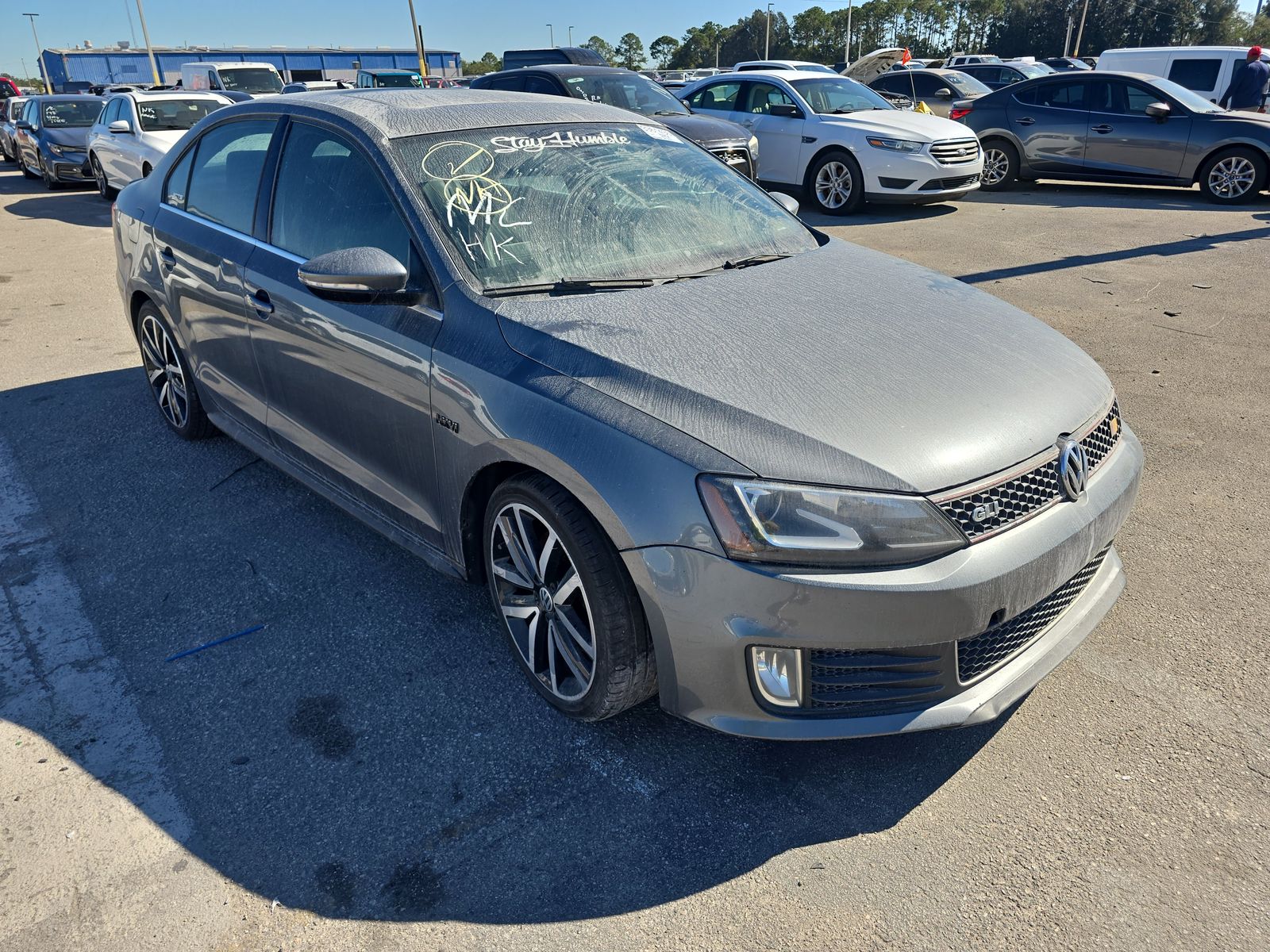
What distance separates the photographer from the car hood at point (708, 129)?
10602 mm

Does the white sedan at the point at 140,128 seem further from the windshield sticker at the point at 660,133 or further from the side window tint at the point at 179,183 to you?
the windshield sticker at the point at 660,133

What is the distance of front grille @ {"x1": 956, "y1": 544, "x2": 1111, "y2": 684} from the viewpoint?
2391 mm

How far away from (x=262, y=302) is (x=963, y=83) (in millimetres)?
18016

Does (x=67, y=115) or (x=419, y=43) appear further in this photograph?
(x=419, y=43)

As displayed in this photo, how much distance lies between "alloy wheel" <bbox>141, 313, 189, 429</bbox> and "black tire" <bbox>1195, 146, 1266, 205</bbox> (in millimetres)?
11720

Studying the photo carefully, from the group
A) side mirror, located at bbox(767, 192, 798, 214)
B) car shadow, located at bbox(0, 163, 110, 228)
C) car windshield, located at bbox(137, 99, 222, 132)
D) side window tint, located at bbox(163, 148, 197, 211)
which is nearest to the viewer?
side mirror, located at bbox(767, 192, 798, 214)

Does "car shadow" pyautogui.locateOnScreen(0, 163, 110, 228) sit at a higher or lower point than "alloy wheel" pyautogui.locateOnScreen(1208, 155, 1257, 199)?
lower

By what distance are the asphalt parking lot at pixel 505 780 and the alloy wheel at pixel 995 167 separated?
32.4 ft

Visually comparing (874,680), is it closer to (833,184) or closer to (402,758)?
(402,758)

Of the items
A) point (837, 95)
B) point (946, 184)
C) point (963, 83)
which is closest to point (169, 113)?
point (837, 95)

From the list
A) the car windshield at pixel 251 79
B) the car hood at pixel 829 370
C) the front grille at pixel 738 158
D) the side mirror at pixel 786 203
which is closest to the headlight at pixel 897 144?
the front grille at pixel 738 158

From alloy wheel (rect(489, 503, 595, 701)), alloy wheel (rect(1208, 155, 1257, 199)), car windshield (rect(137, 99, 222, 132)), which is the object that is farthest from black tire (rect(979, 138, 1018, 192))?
alloy wheel (rect(489, 503, 595, 701))

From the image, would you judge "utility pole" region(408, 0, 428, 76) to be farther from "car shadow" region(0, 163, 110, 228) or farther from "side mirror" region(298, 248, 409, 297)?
"side mirror" region(298, 248, 409, 297)

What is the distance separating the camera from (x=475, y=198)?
3162mm
